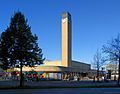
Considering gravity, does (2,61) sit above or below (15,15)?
below

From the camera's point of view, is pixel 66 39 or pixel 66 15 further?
pixel 66 15

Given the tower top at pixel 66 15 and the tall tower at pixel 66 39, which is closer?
the tall tower at pixel 66 39

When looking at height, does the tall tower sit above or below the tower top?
below

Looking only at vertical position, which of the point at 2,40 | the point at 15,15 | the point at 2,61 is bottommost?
the point at 2,61

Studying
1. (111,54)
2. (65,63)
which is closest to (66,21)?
(65,63)

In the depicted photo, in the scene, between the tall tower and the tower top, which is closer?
the tall tower

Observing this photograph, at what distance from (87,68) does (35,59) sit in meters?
142

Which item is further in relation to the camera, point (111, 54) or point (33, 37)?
point (111, 54)

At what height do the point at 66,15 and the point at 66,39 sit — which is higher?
the point at 66,15

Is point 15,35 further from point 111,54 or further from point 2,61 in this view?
point 111,54

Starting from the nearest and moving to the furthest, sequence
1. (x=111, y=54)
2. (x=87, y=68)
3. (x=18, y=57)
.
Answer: (x=18, y=57) < (x=111, y=54) < (x=87, y=68)

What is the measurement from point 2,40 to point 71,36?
106 meters

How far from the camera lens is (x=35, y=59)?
1748 inches

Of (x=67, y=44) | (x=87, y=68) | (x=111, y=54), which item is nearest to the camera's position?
(x=111, y=54)
